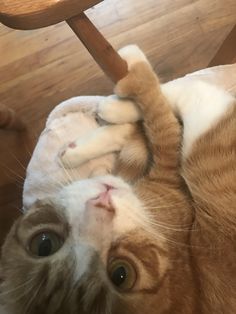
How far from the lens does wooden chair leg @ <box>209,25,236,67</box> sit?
122 cm

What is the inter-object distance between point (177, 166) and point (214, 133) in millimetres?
106

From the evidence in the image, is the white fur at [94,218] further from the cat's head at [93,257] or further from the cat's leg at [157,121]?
the cat's leg at [157,121]

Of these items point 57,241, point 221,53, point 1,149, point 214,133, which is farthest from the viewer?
point 1,149

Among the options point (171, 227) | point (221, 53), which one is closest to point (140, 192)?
point (171, 227)

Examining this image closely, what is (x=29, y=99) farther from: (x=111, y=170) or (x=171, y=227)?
(x=171, y=227)

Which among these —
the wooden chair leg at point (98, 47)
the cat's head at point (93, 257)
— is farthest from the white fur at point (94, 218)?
the wooden chair leg at point (98, 47)

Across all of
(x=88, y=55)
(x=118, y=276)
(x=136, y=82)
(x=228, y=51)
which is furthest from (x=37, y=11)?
(x=88, y=55)

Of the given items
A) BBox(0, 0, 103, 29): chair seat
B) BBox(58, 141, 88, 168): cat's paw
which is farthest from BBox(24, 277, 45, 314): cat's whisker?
BBox(0, 0, 103, 29): chair seat

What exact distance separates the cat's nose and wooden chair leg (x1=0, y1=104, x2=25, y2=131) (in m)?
0.65

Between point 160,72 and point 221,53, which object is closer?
point 221,53

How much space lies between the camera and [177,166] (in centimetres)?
98

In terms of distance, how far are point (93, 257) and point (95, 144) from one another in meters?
0.32

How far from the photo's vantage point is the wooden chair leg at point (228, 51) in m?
1.22

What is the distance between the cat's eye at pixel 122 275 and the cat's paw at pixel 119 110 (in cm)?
32
